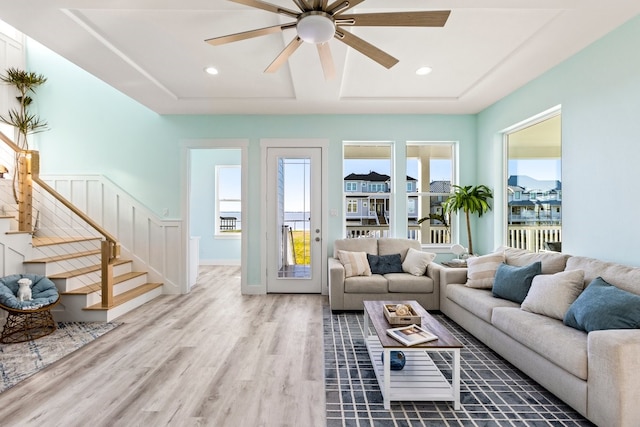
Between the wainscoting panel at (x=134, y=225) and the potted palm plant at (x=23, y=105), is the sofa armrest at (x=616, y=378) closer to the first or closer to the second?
the wainscoting panel at (x=134, y=225)

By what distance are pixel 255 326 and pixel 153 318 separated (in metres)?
1.31

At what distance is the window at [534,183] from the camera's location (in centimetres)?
367

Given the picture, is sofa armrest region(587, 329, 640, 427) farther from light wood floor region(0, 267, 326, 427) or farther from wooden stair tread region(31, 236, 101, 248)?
wooden stair tread region(31, 236, 101, 248)

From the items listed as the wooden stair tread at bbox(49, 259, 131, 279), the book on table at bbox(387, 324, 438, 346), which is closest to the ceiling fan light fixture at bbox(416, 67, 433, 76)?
the book on table at bbox(387, 324, 438, 346)

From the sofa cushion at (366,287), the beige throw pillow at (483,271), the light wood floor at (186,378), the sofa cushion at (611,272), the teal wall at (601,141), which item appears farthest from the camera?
the sofa cushion at (366,287)

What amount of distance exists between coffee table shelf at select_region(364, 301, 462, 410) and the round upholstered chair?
334 centimetres

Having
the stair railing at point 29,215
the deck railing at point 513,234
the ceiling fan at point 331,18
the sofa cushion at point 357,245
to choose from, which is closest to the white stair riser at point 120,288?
the stair railing at point 29,215

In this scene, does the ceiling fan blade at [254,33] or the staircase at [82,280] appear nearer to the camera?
the ceiling fan blade at [254,33]

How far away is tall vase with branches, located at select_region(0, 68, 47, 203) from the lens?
4.82 metres

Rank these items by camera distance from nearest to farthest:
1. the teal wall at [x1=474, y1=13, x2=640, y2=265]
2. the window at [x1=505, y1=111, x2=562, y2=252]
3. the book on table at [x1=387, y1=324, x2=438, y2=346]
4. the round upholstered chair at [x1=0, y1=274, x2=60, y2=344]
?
the book on table at [x1=387, y1=324, x2=438, y2=346]
the teal wall at [x1=474, y1=13, x2=640, y2=265]
the round upholstered chair at [x1=0, y1=274, x2=60, y2=344]
the window at [x1=505, y1=111, x2=562, y2=252]

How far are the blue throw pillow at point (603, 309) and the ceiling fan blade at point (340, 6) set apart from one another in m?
2.49

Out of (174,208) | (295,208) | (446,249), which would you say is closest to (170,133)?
(174,208)

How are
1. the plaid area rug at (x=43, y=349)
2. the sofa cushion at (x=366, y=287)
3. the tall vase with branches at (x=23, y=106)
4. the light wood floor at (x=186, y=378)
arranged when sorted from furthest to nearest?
the tall vase with branches at (x=23, y=106)
the sofa cushion at (x=366, y=287)
the plaid area rug at (x=43, y=349)
the light wood floor at (x=186, y=378)

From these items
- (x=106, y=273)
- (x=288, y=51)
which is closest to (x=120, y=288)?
(x=106, y=273)
